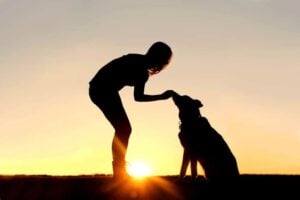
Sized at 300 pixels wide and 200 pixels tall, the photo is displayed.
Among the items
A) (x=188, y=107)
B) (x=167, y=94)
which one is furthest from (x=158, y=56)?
Answer: (x=188, y=107)

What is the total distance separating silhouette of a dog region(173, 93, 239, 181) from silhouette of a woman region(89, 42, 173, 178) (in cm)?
91

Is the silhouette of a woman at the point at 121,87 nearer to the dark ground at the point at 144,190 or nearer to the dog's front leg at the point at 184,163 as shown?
the dark ground at the point at 144,190

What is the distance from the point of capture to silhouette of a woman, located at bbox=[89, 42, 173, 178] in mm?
7512

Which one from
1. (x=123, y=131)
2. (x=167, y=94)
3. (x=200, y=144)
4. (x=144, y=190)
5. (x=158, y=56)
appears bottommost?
(x=144, y=190)

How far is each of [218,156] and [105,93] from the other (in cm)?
241

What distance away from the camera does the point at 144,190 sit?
20.7 feet

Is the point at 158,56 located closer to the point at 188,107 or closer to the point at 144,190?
the point at 188,107

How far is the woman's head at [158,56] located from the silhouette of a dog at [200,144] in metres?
0.86

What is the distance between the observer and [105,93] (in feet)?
25.0

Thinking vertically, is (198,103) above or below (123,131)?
above

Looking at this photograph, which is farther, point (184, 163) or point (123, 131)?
point (184, 163)

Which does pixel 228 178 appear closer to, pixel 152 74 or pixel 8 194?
pixel 152 74

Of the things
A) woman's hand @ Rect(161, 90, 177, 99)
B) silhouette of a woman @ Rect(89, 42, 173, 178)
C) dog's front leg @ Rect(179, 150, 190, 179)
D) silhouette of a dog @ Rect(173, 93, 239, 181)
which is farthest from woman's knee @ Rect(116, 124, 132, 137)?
dog's front leg @ Rect(179, 150, 190, 179)

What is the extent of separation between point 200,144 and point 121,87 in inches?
81.7
